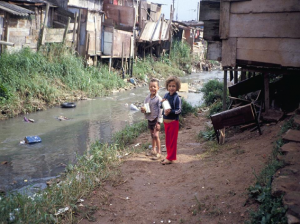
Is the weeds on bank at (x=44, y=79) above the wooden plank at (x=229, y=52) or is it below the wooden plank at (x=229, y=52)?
below

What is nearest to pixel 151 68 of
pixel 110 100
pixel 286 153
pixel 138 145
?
pixel 110 100

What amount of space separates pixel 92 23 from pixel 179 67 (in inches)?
453

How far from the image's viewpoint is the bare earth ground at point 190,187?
142 inches

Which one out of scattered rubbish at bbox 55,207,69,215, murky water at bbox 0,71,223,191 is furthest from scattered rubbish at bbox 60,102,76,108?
scattered rubbish at bbox 55,207,69,215

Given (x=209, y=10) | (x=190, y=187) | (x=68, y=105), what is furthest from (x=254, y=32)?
(x=68, y=105)

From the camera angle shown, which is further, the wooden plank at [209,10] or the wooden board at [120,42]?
the wooden board at [120,42]

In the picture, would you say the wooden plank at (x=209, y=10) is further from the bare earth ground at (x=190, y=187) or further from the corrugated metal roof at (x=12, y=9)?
the corrugated metal roof at (x=12, y=9)

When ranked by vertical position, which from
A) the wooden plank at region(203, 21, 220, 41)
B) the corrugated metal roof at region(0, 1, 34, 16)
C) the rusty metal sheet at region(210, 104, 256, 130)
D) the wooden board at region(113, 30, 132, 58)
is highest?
the corrugated metal roof at region(0, 1, 34, 16)

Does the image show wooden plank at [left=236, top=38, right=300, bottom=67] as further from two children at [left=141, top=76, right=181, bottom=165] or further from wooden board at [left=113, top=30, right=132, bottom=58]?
wooden board at [left=113, top=30, right=132, bottom=58]

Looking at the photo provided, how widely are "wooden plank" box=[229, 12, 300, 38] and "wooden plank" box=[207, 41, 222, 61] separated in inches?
11.6

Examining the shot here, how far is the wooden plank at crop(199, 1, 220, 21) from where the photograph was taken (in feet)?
18.2

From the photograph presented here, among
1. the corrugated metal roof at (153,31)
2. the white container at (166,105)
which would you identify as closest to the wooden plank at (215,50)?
the white container at (166,105)

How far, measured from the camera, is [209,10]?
560cm

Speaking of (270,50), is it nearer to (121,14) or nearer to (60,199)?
(60,199)
